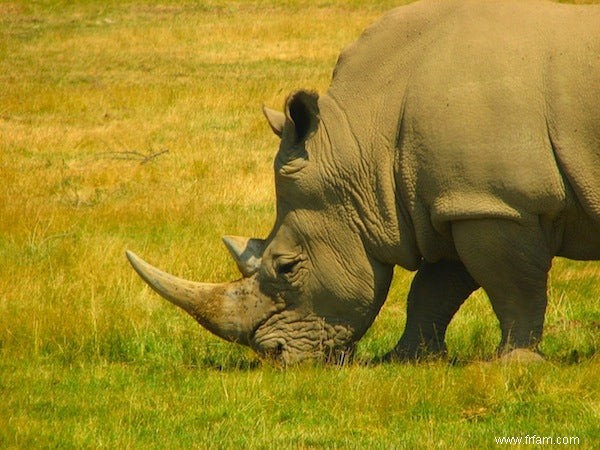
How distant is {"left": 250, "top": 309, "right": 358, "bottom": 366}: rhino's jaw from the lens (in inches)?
332

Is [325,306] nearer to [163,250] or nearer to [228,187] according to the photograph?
[163,250]

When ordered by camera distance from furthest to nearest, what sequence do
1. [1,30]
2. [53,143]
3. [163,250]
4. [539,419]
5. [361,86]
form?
[1,30] < [53,143] < [163,250] < [361,86] < [539,419]

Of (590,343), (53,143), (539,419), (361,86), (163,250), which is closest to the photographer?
(539,419)

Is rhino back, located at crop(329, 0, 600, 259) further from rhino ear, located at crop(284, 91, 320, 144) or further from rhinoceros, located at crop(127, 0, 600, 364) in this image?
rhino ear, located at crop(284, 91, 320, 144)

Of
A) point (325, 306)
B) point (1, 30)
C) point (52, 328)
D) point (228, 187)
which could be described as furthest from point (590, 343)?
point (1, 30)

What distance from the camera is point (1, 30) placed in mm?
37094

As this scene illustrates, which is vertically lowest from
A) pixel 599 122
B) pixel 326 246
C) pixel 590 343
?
pixel 590 343

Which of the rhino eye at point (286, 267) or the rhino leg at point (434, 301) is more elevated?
the rhino eye at point (286, 267)

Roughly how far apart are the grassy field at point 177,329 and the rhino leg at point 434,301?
25 centimetres

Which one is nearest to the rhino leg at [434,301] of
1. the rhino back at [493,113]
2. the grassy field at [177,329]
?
the grassy field at [177,329]

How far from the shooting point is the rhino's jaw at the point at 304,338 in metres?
8.44

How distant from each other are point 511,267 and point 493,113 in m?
0.93

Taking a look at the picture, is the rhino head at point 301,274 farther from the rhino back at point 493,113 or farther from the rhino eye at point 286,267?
the rhino back at point 493,113

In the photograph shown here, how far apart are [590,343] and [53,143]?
38.1ft
